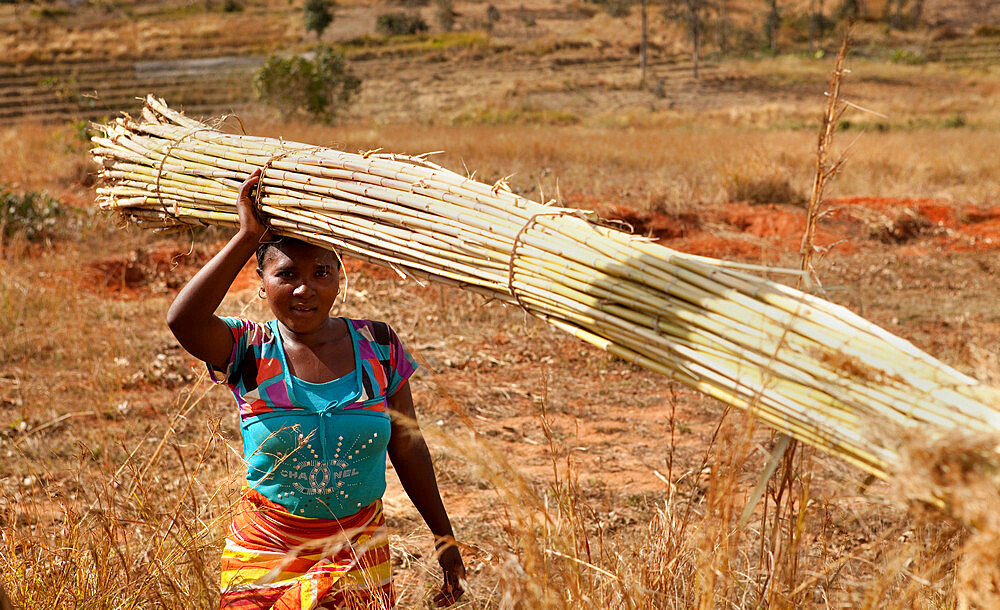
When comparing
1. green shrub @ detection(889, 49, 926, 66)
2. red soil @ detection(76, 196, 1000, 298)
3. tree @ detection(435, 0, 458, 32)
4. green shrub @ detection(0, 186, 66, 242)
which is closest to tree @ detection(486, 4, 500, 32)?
tree @ detection(435, 0, 458, 32)

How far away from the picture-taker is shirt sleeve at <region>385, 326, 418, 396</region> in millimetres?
1812

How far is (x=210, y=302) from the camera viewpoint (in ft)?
5.26

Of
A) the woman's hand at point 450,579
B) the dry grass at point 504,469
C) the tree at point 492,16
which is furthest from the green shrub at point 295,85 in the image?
the tree at point 492,16

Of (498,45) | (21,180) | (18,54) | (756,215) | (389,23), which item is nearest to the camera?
(756,215)

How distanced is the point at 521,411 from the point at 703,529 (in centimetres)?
284

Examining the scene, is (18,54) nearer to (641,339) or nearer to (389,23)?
(389,23)

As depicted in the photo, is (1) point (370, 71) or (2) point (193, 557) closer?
(2) point (193, 557)

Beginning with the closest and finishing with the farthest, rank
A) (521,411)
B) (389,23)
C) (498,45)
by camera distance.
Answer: (521,411) < (498,45) < (389,23)

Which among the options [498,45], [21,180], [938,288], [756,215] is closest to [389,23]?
[498,45]

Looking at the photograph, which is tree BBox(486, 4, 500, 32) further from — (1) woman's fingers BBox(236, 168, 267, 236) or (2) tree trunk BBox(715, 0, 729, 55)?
(1) woman's fingers BBox(236, 168, 267, 236)

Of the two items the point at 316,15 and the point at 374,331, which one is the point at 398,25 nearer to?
the point at 316,15

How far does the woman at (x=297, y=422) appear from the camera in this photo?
1602 mm

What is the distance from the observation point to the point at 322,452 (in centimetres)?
167

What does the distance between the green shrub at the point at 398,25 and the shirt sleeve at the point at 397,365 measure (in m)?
39.3
